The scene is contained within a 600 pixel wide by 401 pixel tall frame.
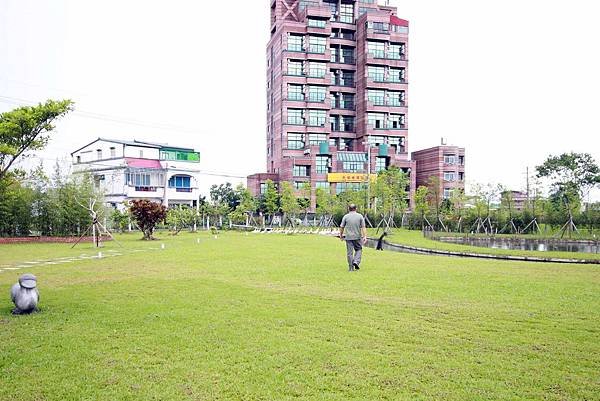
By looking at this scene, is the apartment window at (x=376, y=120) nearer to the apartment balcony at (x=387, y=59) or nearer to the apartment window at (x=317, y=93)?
the apartment window at (x=317, y=93)

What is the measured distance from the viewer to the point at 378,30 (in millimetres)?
63094

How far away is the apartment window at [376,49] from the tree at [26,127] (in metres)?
56.5

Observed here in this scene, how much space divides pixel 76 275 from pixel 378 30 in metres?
58.8

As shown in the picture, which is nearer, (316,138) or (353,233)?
(353,233)

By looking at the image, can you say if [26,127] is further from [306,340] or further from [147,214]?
[147,214]

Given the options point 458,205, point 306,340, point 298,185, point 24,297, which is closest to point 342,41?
point 298,185

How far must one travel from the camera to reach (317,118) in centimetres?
6191

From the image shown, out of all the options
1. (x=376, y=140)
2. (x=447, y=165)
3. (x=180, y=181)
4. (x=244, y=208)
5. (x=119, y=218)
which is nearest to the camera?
(x=119, y=218)

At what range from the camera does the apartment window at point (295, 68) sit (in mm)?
60938

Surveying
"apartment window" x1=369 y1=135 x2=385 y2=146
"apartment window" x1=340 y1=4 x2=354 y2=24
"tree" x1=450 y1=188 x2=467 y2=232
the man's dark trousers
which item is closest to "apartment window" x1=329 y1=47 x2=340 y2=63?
"apartment window" x1=340 y1=4 x2=354 y2=24

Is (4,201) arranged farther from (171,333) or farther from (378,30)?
(378,30)

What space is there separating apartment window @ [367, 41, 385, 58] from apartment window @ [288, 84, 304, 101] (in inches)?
427

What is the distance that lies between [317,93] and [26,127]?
52981 millimetres

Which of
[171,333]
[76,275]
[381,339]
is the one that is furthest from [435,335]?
[76,275]
